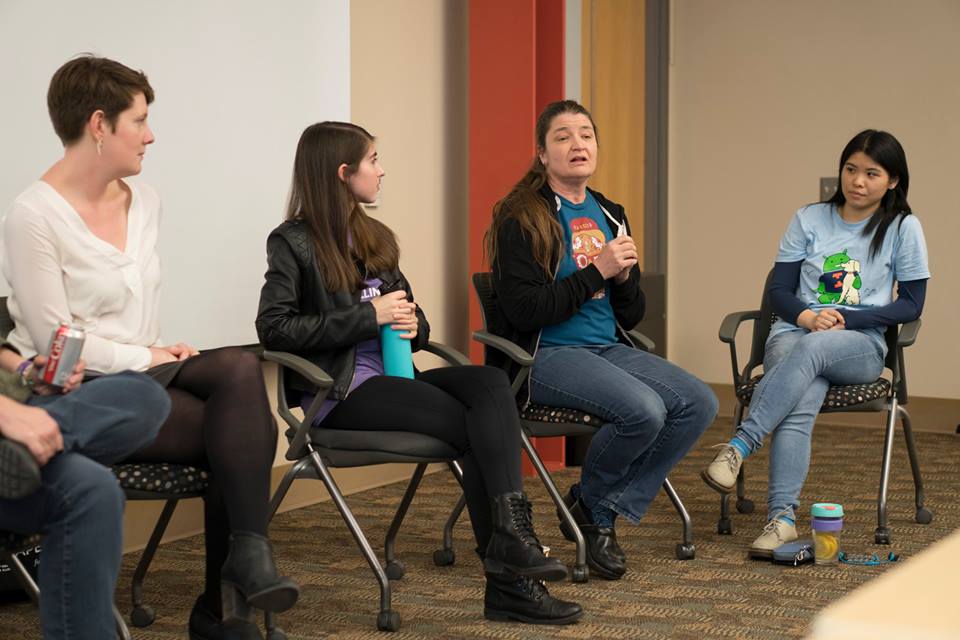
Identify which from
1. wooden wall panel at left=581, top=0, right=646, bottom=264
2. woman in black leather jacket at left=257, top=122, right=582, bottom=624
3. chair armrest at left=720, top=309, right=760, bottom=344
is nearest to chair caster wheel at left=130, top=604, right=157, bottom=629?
woman in black leather jacket at left=257, top=122, right=582, bottom=624

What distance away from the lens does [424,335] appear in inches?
124

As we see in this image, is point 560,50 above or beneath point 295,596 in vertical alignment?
above

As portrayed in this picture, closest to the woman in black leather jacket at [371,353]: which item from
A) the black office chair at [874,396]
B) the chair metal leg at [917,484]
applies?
the black office chair at [874,396]

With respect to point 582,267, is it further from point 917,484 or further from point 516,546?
point 917,484

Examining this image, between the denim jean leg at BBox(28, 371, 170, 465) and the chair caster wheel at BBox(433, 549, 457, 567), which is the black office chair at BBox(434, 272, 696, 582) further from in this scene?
the denim jean leg at BBox(28, 371, 170, 465)

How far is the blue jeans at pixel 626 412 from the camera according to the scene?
3.12 meters

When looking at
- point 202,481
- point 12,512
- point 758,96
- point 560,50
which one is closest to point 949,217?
point 758,96

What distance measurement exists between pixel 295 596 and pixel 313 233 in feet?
3.35

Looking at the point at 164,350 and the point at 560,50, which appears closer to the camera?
the point at 164,350

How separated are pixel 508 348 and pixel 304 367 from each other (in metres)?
0.66

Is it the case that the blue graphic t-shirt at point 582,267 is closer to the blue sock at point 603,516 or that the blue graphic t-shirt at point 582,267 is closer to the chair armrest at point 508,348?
the chair armrest at point 508,348

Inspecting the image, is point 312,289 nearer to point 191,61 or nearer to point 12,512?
point 191,61

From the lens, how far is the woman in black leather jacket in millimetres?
2742

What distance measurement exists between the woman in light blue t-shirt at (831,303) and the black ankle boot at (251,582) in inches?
56.9
